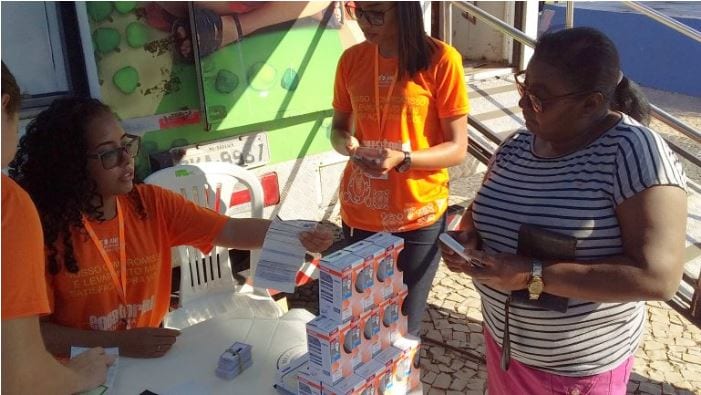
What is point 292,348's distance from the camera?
6.38 feet

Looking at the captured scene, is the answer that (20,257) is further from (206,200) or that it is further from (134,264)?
(206,200)

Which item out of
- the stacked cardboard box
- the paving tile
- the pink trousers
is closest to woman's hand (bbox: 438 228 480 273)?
the stacked cardboard box

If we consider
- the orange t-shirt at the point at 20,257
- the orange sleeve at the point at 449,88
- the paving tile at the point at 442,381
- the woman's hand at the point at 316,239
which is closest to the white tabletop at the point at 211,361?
the woman's hand at the point at 316,239

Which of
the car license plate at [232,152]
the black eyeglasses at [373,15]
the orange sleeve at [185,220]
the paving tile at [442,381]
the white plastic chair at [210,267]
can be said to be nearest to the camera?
the orange sleeve at [185,220]

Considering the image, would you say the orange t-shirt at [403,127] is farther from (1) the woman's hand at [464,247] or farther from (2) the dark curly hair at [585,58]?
(2) the dark curly hair at [585,58]

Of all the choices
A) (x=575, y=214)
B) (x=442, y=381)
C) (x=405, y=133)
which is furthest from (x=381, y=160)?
(x=442, y=381)

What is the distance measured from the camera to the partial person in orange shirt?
1.32 metres

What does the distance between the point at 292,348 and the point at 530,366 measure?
734mm

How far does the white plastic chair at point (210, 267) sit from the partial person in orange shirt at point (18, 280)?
51.6 inches

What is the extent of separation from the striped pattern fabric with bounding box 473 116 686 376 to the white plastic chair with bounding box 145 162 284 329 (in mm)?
1240

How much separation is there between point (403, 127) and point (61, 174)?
49.6 inches

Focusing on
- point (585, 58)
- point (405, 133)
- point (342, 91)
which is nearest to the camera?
point (585, 58)

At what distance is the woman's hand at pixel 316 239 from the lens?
6.41 ft

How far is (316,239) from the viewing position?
1.96m
